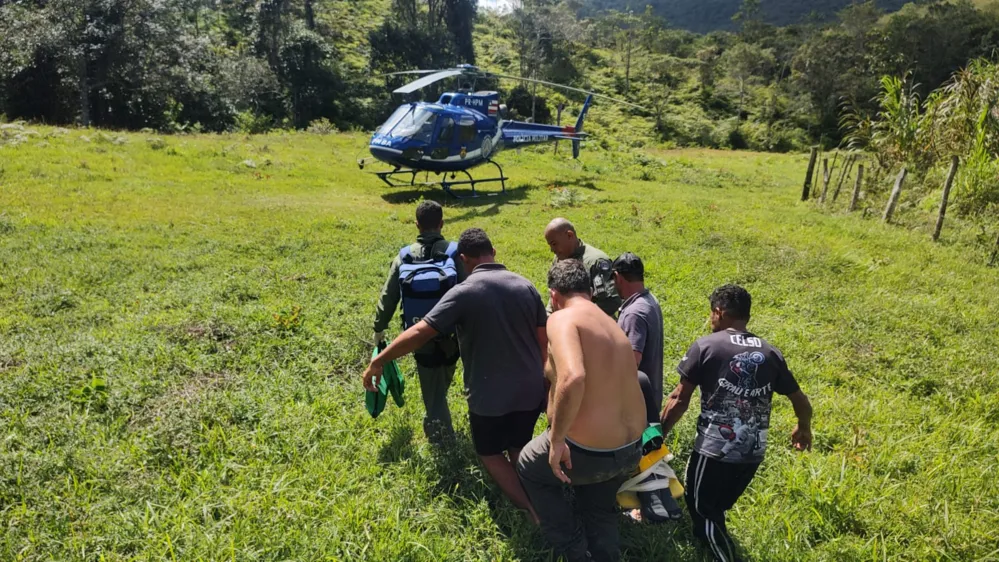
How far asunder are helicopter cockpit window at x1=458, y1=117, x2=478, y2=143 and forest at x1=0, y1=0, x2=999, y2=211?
9.05 m

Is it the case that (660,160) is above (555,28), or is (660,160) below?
below

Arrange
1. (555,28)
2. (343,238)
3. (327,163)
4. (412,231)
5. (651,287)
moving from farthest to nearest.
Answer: (555,28), (327,163), (412,231), (343,238), (651,287)

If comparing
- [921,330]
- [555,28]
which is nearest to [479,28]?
[555,28]

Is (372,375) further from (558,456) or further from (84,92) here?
(84,92)

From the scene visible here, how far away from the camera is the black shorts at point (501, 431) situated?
3.06m

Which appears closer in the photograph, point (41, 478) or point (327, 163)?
point (41, 478)

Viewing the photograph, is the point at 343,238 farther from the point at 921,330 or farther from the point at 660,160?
the point at 660,160

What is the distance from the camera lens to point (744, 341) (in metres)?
2.76

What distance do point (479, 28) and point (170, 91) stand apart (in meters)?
39.1

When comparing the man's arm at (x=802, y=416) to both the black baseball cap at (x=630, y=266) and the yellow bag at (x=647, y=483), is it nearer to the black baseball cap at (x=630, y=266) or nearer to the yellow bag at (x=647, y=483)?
the yellow bag at (x=647, y=483)

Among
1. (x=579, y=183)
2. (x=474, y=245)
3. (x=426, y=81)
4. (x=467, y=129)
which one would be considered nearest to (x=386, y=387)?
(x=474, y=245)

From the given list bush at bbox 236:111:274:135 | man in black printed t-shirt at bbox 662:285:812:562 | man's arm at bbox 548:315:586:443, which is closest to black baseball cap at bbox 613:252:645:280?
man in black printed t-shirt at bbox 662:285:812:562

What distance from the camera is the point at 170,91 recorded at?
2264 cm

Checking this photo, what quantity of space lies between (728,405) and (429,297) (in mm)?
1837
